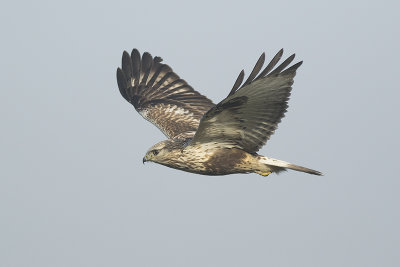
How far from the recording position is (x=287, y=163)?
962 centimetres

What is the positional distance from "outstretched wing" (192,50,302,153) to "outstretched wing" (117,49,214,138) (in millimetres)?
3002

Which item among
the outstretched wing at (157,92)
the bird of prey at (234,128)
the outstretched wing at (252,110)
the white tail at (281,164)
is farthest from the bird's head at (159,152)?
the outstretched wing at (157,92)

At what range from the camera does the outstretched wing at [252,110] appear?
8305 mm

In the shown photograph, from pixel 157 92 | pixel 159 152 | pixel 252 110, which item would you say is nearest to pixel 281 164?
pixel 252 110

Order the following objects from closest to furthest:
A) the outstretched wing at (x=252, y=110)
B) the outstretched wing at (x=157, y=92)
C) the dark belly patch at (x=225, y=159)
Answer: the outstretched wing at (x=252, y=110), the dark belly patch at (x=225, y=159), the outstretched wing at (x=157, y=92)

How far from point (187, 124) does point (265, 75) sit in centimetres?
413

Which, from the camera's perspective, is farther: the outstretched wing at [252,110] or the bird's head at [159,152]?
the bird's head at [159,152]

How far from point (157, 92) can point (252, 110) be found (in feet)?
15.7

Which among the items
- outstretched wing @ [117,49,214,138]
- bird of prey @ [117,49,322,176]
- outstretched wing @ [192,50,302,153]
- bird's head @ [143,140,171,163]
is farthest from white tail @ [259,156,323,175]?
outstretched wing @ [117,49,214,138]

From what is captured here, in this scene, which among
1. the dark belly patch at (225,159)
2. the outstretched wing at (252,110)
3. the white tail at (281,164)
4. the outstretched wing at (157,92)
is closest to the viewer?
the outstretched wing at (252,110)

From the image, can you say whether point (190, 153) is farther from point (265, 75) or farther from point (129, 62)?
point (129, 62)

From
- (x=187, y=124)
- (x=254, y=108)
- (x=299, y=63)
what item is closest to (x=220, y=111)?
(x=254, y=108)

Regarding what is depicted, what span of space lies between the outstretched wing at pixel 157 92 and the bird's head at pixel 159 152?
2158 mm

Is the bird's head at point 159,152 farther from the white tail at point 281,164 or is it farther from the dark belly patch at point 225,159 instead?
the white tail at point 281,164
